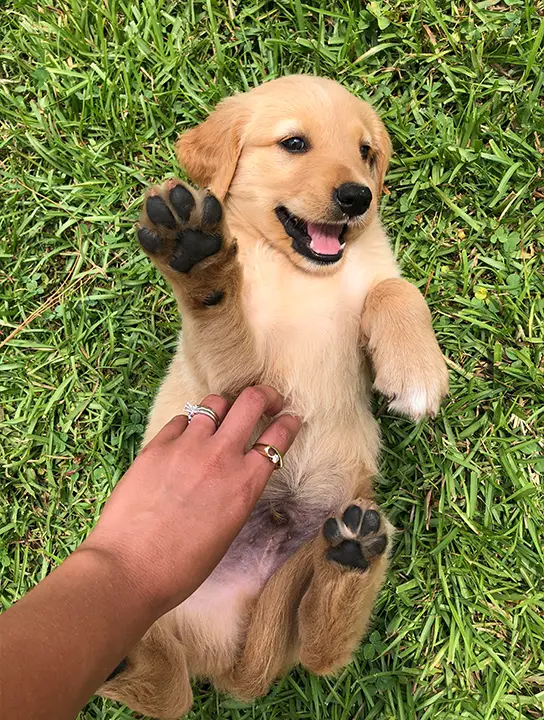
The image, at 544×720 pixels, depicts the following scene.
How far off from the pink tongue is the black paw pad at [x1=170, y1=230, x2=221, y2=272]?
2.41 ft

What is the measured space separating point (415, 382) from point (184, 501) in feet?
3.01

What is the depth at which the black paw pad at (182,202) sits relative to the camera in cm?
175

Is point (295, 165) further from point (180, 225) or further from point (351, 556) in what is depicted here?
point (351, 556)

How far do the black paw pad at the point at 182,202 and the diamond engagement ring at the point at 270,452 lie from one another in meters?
0.88

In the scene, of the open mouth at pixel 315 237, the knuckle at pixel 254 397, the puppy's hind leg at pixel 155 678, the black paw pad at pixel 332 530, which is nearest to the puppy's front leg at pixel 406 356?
the open mouth at pixel 315 237

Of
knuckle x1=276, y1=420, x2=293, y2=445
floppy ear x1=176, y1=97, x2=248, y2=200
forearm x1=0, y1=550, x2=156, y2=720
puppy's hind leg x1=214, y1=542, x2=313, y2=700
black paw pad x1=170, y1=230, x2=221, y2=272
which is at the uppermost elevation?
black paw pad x1=170, y1=230, x2=221, y2=272

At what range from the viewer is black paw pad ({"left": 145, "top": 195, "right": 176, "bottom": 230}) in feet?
5.71

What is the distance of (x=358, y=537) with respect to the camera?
2232 millimetres

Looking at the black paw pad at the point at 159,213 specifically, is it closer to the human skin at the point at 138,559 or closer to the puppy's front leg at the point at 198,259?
the puppy's front leg at the point at 198,259

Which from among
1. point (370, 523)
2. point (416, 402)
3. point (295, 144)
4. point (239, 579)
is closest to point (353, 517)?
point (370, 523)

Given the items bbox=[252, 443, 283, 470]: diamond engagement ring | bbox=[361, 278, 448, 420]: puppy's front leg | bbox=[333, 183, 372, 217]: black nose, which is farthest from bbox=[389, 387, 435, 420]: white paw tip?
bbox=[333, 183, 372, 217]: black nose

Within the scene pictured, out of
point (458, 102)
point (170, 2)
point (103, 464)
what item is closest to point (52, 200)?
point (170, 2)

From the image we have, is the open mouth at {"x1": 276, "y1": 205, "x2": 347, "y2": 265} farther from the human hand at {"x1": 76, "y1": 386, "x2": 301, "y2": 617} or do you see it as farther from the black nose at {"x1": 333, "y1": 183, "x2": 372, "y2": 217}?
the human hand at {"x1": 76, "y1": 386, "x2": 301, "y2": 617}

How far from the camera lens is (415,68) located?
315cm
